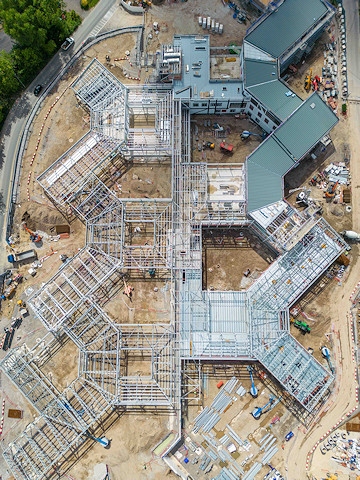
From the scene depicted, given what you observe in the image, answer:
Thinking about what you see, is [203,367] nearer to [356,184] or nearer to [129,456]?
[129,456]

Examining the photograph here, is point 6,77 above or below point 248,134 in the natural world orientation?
below

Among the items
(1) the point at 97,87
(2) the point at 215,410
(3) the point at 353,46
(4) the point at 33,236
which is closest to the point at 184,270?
(2) the point at 215,410

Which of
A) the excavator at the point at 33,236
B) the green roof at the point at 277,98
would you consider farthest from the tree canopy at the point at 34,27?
the green roof at the point at 277,98

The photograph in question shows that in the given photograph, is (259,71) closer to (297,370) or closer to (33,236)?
(33,236)

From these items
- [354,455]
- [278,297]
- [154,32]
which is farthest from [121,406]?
[154,32]

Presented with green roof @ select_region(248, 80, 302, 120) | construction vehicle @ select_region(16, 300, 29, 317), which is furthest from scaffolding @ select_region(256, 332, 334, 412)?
construction vehicle @ select_region(16, 300, 29, 317)

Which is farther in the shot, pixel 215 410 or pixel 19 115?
pixel 19 115
